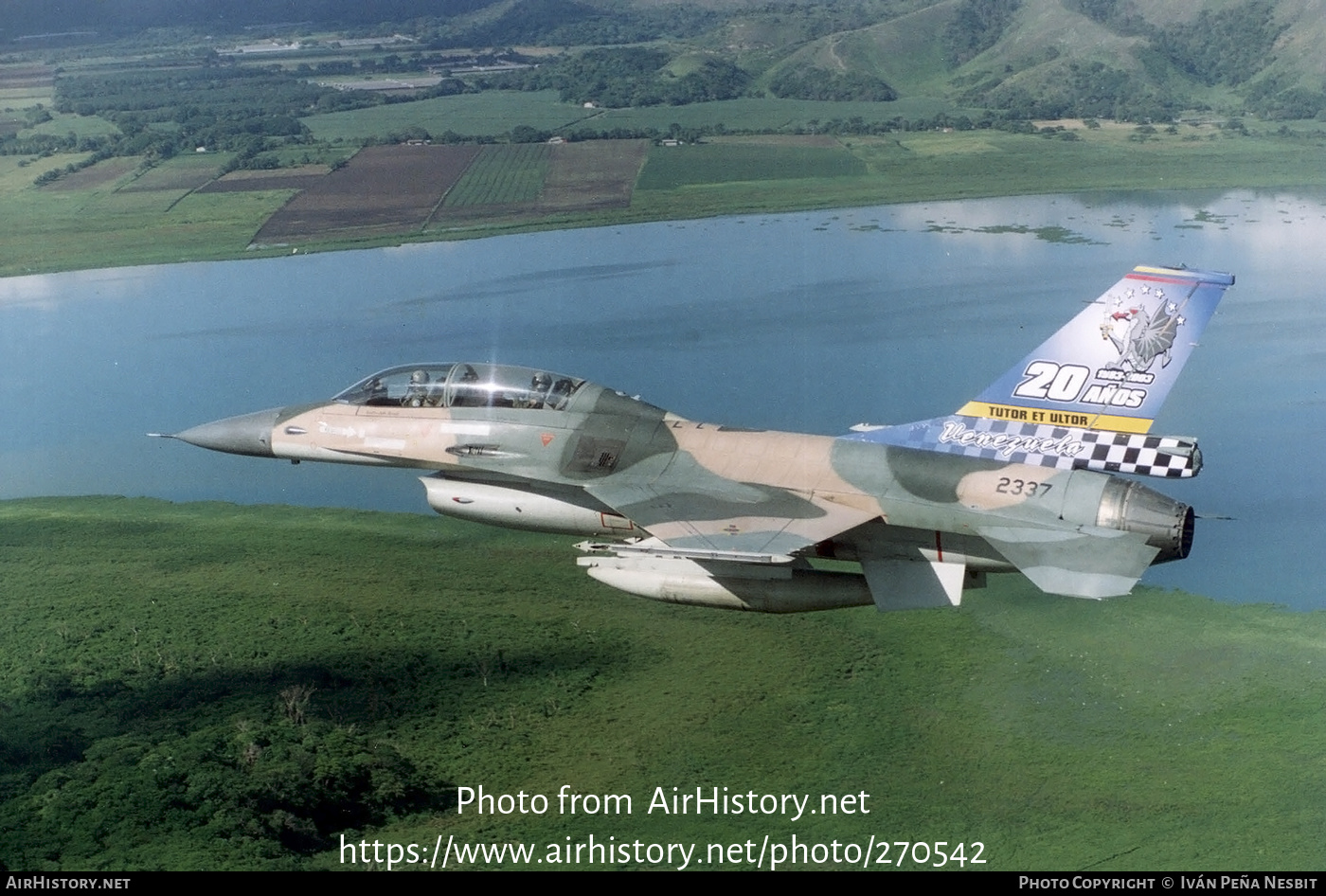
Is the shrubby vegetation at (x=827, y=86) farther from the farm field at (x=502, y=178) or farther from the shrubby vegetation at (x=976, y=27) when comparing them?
the farm field at (x=502, y=178)

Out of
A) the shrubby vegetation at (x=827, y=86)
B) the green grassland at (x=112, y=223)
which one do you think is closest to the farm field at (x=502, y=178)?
the green grassland at (x=112, y=223)

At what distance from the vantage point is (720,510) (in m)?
19.6

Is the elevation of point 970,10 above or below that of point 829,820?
above

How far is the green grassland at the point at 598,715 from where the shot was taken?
21.3 meters

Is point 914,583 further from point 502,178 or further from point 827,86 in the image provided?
point 827,86

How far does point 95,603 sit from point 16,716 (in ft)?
19.1

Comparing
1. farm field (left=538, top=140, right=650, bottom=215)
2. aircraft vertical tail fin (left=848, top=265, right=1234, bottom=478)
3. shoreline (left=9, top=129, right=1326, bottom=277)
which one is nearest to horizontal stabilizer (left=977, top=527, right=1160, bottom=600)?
aircraft vertical tail fin (left=848, top=265, right=1234, bottom=478)

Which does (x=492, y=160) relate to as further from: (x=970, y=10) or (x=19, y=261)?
(x=970, y=10)

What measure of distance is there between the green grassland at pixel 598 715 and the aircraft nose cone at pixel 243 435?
4976 mm

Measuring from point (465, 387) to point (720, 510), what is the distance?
578 cm

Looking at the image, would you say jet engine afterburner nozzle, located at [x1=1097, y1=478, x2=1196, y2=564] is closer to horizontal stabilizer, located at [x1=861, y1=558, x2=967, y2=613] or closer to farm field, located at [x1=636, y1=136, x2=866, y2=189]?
horizontal stabilizer, located at [x1=861, y1=558, x2=967, y2=613]

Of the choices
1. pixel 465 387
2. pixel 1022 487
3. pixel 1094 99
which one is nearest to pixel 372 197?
pixel 465 387

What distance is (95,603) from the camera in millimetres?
28781

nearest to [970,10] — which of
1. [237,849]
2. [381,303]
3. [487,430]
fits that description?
[381,303]
